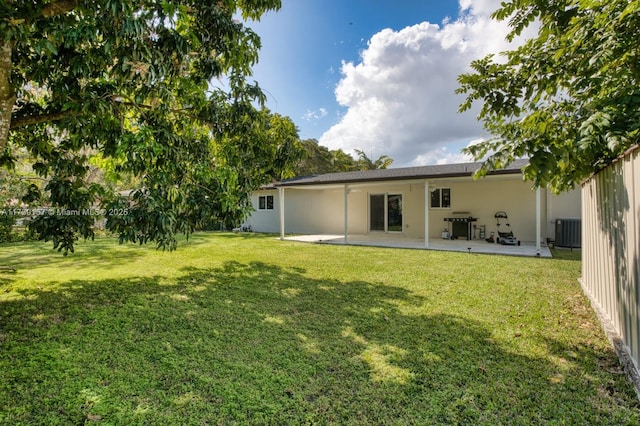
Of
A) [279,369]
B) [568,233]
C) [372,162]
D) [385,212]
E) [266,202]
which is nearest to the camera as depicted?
[279,369]

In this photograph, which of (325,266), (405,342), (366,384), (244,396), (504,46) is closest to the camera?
(244,396)

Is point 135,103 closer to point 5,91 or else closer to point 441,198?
point 5,91

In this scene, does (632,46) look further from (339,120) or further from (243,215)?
(339,120)

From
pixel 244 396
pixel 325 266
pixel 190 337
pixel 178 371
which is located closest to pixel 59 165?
pixel 190 337

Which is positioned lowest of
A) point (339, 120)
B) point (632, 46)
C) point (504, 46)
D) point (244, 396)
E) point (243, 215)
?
point (244, 396)

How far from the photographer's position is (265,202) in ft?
59.7

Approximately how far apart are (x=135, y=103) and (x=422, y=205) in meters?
12.2

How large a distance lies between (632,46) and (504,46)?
189cm

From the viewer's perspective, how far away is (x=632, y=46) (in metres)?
2.73

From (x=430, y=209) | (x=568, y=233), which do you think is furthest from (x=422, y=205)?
(x=568, y=233)

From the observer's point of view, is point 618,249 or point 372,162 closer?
point 618,249

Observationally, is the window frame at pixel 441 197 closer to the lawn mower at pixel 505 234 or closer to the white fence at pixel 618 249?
the lawn mower at pixel 505 234

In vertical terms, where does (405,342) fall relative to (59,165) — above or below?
below

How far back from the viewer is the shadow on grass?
90.0 inches
